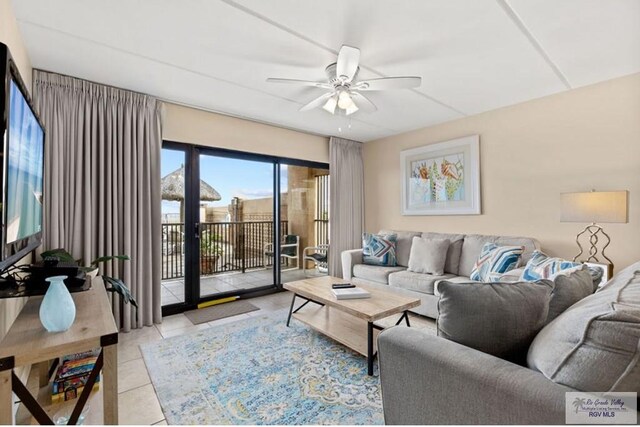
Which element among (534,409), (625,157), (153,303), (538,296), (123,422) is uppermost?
(625,157)

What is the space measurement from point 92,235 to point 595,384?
10.9 ft

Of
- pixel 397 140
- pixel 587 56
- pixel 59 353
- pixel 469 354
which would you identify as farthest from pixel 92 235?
pixel 587 56

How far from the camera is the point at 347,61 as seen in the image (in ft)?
6.51

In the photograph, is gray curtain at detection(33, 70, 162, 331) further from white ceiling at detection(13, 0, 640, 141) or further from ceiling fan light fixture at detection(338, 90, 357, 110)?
ceiling fan light fixture at detection(338, 90, 357, 110)

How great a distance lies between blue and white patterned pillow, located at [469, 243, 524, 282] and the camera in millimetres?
2672

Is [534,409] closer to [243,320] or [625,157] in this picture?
[243,320]

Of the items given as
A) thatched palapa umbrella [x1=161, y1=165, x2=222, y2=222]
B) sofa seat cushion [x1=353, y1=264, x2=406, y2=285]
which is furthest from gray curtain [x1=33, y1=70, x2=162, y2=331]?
sofa seat cushion [x1=353, y1=264, x2=406, y2=285]

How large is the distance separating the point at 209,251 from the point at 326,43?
281 cm

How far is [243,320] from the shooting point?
302cm

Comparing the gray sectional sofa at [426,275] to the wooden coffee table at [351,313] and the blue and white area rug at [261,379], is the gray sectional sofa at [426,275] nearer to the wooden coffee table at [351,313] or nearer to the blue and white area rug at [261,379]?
the wooden coffee table at [351,313]

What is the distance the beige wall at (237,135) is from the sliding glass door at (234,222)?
11 centimetres

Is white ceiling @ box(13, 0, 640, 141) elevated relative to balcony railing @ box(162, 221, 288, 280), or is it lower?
elevated

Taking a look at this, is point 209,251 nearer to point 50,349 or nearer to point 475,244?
point 50,349

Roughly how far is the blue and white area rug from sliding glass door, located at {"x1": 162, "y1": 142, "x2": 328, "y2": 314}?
109 centimetres
